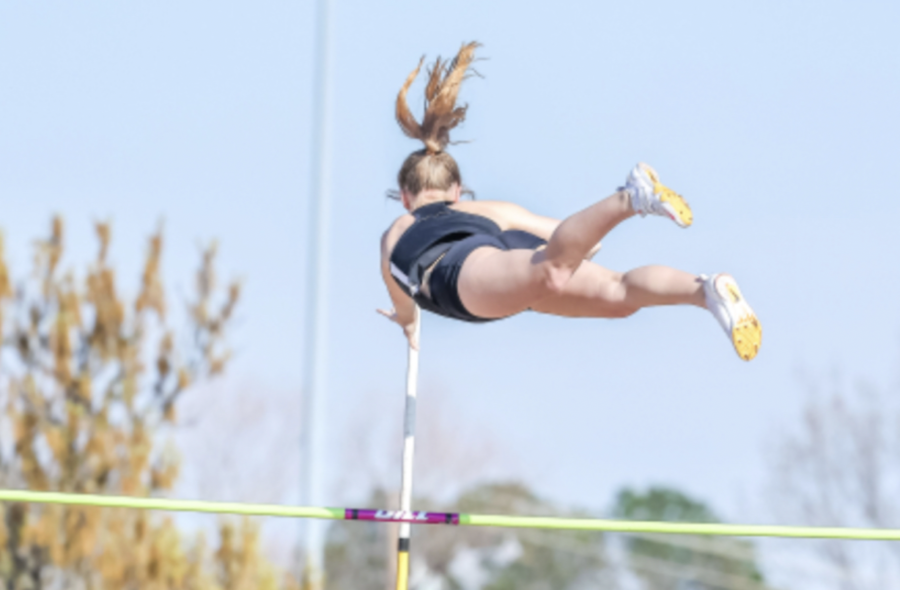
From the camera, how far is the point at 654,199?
151 inches

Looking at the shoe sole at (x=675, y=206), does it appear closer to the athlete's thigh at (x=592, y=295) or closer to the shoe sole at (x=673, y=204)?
the shoe sole at (x=673, y=204)

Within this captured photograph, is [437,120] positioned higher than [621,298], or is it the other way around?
[437,120]

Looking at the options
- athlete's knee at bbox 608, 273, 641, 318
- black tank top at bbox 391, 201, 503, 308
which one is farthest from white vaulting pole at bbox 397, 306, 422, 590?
athlete's knee at bbox 608, 273, 641, 318

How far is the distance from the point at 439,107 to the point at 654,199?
1.41 metres

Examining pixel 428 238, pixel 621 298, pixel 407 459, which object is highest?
pixel 428 238

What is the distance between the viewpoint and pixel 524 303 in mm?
4406

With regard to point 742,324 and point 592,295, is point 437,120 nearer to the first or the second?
point 592,295

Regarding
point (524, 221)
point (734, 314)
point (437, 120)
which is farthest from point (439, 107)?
point (734, 314)

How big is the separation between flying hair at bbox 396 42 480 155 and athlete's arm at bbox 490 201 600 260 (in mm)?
344

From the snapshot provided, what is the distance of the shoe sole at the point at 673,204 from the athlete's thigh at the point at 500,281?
1.65ft

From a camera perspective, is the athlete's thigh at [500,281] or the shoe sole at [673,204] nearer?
the shoe sole at [673,204]

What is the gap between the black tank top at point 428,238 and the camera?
4.64 meters

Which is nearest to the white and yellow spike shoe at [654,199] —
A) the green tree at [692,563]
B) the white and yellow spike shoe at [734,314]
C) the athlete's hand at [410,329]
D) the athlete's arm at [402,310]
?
the white and yellow spike shoe at [734,314]

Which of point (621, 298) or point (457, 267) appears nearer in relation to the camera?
point (621, 298)
